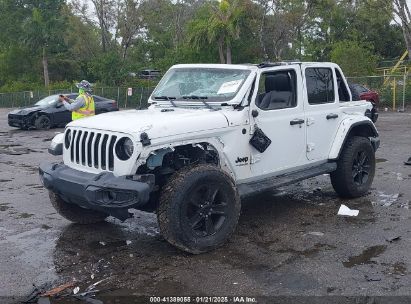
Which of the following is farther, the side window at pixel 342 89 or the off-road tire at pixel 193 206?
the side window at pixel 342 89

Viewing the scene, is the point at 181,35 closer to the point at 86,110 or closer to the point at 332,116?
the point at 86,110

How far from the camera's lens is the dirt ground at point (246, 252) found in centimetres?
475

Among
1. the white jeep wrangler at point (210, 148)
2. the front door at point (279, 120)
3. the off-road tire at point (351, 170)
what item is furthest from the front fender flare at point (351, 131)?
the front door at point (279, 120)

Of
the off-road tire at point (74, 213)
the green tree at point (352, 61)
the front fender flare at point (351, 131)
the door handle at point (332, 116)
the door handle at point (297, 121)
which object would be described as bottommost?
the off-road tire at point (74, 213)

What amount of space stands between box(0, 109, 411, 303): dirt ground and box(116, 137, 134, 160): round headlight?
1.03m

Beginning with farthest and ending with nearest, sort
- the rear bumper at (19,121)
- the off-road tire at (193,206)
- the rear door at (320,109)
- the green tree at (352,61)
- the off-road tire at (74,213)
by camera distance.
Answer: the green tree at (352,61)
the rear bumper at (19,121)
the rear door at (320,109)
the off-road tire at (74,213)
the off-road tire at (193,206)

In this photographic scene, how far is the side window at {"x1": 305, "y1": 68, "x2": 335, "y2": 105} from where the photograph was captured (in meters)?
7.14

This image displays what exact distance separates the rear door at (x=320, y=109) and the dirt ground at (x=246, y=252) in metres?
0.85

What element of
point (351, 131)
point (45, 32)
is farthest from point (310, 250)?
point (45, 32)

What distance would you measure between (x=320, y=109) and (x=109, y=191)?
326 cm

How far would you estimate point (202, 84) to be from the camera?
6.66 meters

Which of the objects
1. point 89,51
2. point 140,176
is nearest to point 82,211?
point 140,176

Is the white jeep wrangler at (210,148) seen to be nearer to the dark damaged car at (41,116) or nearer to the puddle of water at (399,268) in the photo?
the puddle of water at (399,268)

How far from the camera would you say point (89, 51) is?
172 ft
